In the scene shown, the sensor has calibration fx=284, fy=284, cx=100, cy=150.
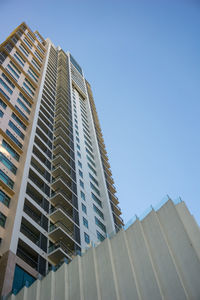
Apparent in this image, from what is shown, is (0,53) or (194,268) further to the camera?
(0,53)

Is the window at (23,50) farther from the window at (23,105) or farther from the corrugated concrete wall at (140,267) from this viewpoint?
the corrugated concrete wall at (140,267)

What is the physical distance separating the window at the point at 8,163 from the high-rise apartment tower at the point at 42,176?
0.44ft

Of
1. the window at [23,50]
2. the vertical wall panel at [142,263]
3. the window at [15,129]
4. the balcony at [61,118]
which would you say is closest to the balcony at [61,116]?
the balcony at [61,118]

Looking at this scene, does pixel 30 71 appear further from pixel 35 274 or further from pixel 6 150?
pixel 35 274

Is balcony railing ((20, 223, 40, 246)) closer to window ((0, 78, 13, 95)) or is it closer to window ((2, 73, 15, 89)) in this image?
A: window ((0, 78, 13, 95))

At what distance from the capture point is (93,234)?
1351 inches

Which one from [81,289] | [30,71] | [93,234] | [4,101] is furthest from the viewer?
[30,71]

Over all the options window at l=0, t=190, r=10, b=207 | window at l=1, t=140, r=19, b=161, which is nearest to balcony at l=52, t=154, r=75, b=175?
window at l=1, t=140, r=19, b=161

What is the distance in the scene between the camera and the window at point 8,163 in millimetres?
30263

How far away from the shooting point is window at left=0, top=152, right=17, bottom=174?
30.3m

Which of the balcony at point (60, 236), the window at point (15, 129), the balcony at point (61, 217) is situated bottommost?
the balcony at point (60, 236)

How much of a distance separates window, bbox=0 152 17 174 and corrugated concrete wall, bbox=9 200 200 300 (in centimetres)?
1377

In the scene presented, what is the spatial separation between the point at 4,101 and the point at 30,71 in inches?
761

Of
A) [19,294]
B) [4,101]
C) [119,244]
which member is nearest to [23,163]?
[4,101]
